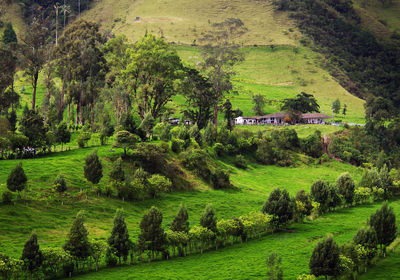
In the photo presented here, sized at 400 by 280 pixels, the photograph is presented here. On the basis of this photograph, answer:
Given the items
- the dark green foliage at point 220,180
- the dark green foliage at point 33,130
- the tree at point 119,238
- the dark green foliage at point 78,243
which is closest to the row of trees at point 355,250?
the tree at point 119,238

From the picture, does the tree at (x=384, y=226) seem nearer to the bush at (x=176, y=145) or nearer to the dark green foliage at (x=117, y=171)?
the dark green foliage at (x=117, y=171)

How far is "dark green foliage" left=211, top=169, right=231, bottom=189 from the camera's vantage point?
273 ft

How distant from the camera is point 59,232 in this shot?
5125cm

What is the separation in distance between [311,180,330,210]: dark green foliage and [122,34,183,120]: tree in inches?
1729

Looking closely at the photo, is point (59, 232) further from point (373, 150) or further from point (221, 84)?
point (373, 150)

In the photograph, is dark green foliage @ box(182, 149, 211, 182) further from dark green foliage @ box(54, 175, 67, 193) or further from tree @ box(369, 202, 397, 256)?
tree @ box(369, 202, 397, 256)

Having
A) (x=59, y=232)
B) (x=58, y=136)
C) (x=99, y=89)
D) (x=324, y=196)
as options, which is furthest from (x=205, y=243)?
(x=99, y=89)

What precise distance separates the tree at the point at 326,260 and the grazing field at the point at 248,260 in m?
2.62

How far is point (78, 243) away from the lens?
4588cm

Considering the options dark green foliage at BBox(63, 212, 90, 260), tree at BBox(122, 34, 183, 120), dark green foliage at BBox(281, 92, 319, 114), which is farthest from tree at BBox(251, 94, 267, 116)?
dark green foliage at BBox(63, 212, 90, 260)

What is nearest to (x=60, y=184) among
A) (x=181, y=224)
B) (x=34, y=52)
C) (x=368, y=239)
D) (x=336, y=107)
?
(x=181, y=224)

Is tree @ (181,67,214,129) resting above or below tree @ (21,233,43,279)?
above

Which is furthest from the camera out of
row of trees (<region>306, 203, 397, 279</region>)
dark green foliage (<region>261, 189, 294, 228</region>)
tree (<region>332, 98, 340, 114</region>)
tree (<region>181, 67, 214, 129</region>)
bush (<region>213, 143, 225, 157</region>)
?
tree (<region>332, 98, 340, 114</region>)

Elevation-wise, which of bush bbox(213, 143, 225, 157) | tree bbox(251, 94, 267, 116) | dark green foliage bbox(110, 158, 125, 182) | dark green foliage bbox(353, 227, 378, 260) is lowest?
dark green foliage bbox(353, 227, 378, 260)
